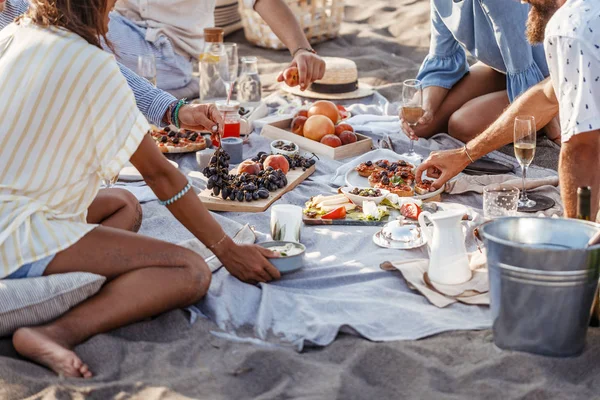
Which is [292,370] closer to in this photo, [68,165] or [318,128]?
[68,165]

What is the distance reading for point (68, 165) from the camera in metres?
2.68

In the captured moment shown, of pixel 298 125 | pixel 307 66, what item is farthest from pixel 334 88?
pixel 307 66

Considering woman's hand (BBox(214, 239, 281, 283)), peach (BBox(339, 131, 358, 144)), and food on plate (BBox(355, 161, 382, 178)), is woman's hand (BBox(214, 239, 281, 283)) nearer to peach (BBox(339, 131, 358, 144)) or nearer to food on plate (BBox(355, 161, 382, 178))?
food on plate (BBox(355, 161, 382, 178))

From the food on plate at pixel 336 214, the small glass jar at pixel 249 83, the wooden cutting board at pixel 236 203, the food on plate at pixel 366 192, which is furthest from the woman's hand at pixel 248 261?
the small glass jar at pixel 249 83

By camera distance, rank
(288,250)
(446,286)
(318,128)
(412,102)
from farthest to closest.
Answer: (318,128) < (412,102) < (288,250) < (446,286)

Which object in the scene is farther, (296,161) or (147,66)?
(147,66)

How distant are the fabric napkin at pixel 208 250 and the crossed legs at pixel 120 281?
358 mm

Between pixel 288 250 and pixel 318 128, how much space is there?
1.90 metres

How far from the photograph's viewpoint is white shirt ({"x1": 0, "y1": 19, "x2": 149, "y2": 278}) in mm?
2621

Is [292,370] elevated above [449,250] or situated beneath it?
situated beneath

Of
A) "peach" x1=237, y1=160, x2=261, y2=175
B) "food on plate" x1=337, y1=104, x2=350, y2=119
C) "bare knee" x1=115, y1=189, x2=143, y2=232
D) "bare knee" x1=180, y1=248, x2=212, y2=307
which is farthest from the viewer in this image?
"food on plate" x1=337, y1=104, x2=350, y2=119

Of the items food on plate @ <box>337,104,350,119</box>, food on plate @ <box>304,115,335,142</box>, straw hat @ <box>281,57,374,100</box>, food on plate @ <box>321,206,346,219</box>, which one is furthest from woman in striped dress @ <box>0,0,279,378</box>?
straw hat @ <box>281,57,374,100</box>

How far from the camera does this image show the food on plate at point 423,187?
417 cm

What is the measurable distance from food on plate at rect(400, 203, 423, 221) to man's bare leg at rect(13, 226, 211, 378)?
1343 mm
